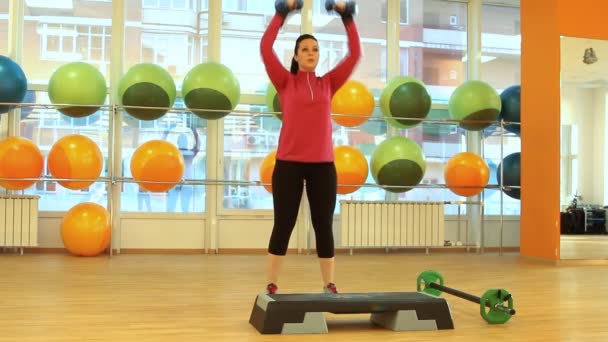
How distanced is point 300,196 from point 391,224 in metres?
3.78

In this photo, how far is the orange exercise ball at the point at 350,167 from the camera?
589 centimetres

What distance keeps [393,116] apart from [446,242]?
5.17 feet

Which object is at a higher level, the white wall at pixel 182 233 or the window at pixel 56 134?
the window at pixel 56 134

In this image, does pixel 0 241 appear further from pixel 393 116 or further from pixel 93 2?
pixel 393 116

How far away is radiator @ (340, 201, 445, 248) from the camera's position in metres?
6.51

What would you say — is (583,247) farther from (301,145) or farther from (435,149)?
(301,145)

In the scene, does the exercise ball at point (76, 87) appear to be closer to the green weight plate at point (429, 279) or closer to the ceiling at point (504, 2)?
the green weight plate at point (429, 279)

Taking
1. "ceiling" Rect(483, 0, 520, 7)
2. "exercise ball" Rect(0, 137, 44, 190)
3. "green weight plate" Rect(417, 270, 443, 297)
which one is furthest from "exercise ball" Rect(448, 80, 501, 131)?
"exercise ball" Rect(0, 137, 44, 190)

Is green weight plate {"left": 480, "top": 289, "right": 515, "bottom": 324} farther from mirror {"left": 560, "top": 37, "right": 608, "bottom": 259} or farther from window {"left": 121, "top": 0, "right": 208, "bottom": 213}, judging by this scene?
window {"left": 121, "top": 0, "right": 208, "bottom": 213}

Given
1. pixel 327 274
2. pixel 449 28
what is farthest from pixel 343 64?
pixel 449 28

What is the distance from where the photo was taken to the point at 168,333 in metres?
2.54

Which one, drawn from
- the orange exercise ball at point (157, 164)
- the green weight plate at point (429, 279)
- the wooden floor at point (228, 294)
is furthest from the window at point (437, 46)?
the green weight plate at point (429, 279)

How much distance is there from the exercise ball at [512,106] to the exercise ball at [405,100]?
0.83 metres

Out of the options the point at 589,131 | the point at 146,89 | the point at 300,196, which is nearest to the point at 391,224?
the point at 589,131
